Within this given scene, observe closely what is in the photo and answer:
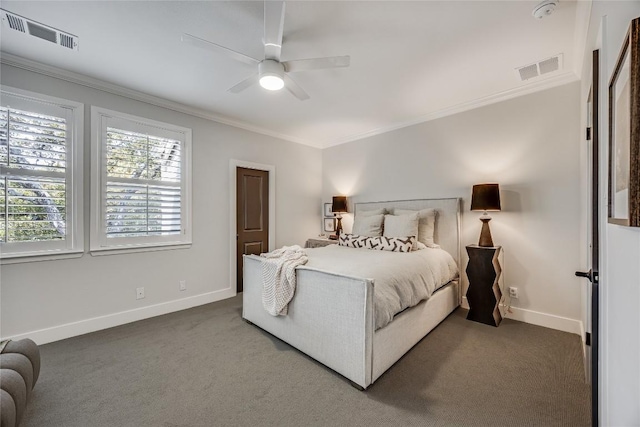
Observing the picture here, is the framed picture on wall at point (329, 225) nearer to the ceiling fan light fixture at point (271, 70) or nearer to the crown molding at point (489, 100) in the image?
the crown molding at point (489, 100)

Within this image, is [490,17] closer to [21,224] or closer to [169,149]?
[169,149]

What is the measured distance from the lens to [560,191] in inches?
108

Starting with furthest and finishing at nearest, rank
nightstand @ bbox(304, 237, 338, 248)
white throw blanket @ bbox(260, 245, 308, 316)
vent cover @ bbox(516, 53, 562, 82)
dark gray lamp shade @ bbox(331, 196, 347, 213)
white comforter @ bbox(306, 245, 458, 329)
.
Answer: dark gray lamp shade @ bbox(331, 196, 347, 213), nightstand @ bbox(304, 237, 338, 248), vent cover @ bbox(516, 53, 562, 82), white throw blanket @ bbox(260, 245, 308, 316), white comforter @ bbox(306, 245, 458, 329)

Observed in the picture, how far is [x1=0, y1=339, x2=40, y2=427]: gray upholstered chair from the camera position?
4.07 feet

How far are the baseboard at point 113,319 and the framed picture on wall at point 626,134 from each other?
3.89 m

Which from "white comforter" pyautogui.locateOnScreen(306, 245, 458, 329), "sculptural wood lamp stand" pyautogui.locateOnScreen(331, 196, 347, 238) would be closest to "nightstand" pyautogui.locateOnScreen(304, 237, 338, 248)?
"sculptural wood lamp stand" pyautogui.locateOnScreen(331, 196, 347, 238)

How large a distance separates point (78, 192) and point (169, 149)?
1.06 metres

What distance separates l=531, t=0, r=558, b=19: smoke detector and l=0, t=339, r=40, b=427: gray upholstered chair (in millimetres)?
3735

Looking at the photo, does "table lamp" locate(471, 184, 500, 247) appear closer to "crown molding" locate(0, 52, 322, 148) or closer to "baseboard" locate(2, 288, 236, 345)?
"crown molding" locate(0, 52, 322, 148)

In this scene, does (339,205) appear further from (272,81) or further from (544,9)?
(544,9)

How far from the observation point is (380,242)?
3303 mm

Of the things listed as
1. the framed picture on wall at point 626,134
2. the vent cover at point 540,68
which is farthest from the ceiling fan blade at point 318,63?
the vent cover at point 540,68

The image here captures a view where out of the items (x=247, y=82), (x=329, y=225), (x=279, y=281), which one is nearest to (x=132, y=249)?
(x=279, y=281)

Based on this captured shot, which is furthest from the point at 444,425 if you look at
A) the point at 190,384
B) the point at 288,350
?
the point at 190,384
